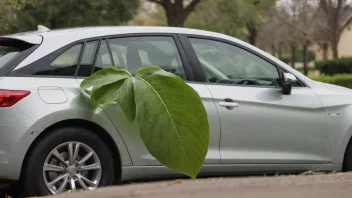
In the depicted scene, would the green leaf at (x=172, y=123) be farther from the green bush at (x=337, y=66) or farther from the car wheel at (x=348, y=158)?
the green bush at (x=337, y=66)

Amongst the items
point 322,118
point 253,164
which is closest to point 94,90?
point 253,164

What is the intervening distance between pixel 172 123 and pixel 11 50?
1.72 m

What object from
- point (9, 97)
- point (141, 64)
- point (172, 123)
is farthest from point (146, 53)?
point (172, 123)

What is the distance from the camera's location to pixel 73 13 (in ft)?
84.3

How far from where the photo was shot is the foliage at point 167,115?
417 centimetres

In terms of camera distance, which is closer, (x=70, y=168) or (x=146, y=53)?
(x=70, y=168)

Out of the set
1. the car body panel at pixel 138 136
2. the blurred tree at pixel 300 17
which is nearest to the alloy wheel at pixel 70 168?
the car body panel at pixel 138 136

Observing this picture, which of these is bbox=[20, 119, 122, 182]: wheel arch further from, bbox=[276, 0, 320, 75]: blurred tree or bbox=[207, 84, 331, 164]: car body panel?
bbox=[276, 0, 320, 75]: blurred tree

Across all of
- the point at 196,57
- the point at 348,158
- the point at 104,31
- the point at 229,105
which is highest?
the point at 104,31

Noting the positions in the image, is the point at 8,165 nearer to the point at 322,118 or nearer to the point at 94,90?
the point at 94,90

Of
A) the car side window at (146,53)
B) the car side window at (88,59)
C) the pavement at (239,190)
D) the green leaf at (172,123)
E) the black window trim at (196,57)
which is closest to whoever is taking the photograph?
the pavement at (239,190)

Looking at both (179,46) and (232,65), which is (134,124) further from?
(232,65)

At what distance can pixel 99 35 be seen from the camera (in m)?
5.40

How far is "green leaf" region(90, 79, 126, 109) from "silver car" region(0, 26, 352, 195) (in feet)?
0.69
